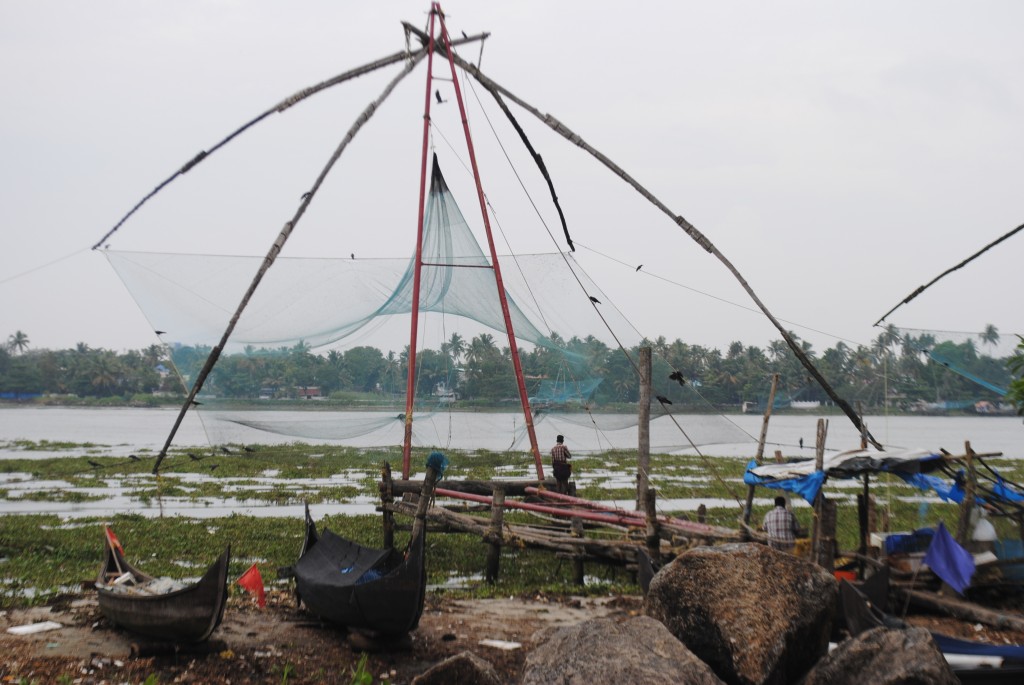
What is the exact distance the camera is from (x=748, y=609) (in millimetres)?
6094

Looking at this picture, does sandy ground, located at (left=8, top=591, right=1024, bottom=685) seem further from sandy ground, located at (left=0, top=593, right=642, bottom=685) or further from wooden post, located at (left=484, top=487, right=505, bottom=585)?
wooden post, located at (left=484, top=487, right=505, bottom=585)

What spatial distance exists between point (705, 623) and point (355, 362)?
5409mm

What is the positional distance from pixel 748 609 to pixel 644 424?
5.52 m

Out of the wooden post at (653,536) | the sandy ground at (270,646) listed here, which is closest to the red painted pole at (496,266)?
the wooden post at (653,536)

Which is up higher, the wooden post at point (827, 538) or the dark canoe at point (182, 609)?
the wooden post at point (827, 538)

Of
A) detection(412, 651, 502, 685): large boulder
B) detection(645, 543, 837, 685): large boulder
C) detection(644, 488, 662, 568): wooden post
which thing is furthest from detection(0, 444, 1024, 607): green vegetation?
detection(412, 651, 502, 685): large boulder

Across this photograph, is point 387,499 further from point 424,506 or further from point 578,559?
point 424,506

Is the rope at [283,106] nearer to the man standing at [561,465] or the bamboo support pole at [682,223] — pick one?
the bamboo support pole at [682,223]

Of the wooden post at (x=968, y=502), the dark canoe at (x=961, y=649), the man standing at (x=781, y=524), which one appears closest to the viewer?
the dark canoe at (x=961, y=649)

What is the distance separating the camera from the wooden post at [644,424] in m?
11.2

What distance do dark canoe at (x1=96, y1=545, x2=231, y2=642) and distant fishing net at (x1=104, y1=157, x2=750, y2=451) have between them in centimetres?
270

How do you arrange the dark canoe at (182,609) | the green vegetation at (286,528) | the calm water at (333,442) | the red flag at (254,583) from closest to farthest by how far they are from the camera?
the dark canoe at (182,609) < the red flag at (254,583) < the calm water at (333,442) < the green vegetation at (286,528)

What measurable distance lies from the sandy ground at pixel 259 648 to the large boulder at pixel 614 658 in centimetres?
129

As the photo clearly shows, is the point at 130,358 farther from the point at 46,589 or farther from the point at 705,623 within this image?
the point at 705,623
